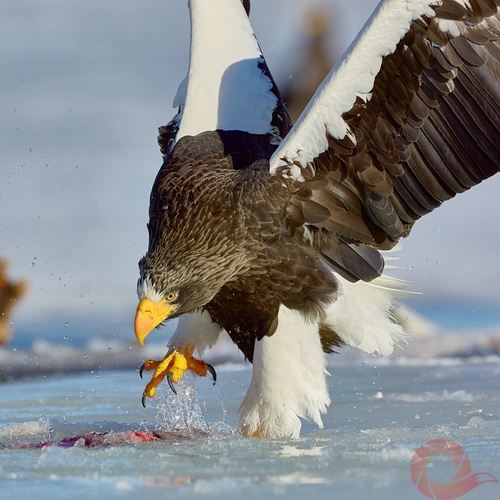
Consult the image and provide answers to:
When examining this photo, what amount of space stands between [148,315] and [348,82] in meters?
1.28

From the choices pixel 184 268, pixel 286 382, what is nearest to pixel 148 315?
pixel 184 268

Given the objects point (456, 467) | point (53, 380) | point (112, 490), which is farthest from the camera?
point (53, 380)

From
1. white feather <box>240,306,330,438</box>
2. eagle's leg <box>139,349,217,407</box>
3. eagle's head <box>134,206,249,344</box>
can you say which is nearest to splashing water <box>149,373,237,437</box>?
eagle's leg <box>139,349,217,407</box>

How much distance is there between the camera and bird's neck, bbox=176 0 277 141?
5824mm

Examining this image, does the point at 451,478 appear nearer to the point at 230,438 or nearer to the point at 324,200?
the point at 230,438

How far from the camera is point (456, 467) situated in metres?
3.88

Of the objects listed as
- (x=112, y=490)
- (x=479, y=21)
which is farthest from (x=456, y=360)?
(x=112, y=490)

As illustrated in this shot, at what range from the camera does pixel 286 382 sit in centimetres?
506

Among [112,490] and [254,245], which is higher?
[254,245]

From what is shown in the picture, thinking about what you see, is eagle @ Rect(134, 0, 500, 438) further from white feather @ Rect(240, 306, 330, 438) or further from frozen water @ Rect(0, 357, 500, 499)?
frozen water @ Rect(0, 357, 500, 499)

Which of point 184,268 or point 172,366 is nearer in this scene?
point 184,268

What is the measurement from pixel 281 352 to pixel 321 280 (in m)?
0.37

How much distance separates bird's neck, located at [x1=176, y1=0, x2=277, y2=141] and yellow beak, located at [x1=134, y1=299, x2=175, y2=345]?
48.0 inches

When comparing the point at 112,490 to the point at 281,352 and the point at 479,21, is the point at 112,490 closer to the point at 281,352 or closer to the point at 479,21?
the point at 281,352
